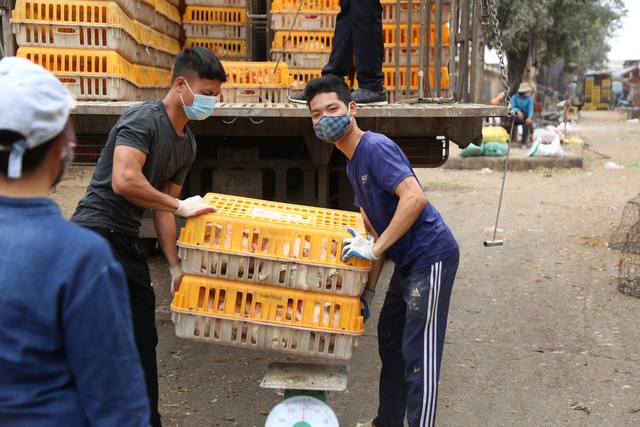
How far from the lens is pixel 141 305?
3871 millimetres

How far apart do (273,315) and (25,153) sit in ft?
6.39

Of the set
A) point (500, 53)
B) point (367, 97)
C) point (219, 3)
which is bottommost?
point (367, 97)

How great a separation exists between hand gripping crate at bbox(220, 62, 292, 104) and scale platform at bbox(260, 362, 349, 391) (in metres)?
2.65

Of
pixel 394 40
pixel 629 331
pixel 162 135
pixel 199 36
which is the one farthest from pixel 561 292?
pixel 162 135

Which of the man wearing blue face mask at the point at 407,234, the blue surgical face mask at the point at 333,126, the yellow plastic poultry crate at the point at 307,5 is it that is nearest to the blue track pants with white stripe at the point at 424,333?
the man wearing blue face mask at the point at 407,234

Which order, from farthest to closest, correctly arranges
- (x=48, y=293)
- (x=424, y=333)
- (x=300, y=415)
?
(x=424, y=333) < (x=300, y=415) < (x=48, y=293)

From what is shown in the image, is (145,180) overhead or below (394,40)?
below

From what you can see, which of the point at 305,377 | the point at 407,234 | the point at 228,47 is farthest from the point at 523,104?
the point at 305,377

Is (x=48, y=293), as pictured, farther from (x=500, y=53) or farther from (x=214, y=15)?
(x=214, y=15)

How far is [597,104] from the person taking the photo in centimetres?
6141

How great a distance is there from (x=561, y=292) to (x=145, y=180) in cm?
486

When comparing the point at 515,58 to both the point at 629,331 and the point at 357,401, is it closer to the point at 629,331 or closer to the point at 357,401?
the point at 629,331

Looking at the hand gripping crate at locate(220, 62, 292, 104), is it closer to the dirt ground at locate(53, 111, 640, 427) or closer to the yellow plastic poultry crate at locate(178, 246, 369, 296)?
the dirt ground at locate(53, 111, 640, 427)

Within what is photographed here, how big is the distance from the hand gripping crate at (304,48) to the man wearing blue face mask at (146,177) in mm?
2638
